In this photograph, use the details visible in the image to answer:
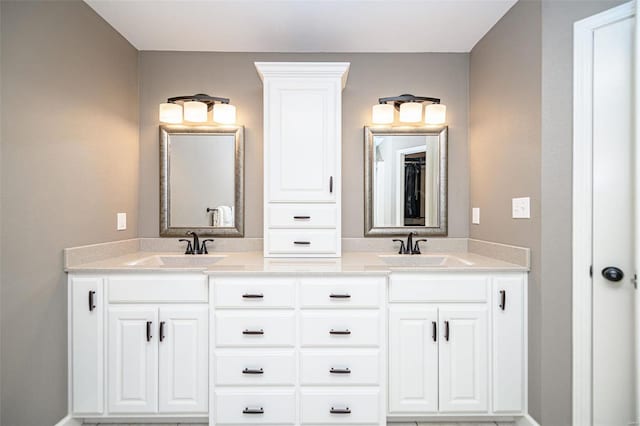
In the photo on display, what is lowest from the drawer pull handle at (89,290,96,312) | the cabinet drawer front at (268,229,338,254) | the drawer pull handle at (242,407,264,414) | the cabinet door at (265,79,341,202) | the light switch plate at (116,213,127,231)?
the drawer pull handle at (242,407,264,414)

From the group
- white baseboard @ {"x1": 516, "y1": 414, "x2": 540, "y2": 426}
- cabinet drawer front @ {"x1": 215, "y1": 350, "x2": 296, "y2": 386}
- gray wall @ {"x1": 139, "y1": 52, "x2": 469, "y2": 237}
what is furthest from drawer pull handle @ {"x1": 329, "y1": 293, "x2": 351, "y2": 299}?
white baseboard @ {"x1": 516, "y1": 414, "x2": 540, "y2": 426}

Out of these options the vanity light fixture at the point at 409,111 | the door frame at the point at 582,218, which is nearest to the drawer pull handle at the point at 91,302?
the vanity light fixture at the point at 409,111

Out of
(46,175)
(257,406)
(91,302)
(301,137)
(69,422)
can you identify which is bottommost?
(69,422)

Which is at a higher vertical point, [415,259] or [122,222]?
[122,222]

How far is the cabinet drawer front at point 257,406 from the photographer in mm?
1911

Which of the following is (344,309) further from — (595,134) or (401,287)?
(595,134)

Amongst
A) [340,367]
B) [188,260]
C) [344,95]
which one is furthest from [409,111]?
[188,260]

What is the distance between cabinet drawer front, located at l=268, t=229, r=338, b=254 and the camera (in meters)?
2.39

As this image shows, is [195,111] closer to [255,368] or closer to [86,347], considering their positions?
[86,347]

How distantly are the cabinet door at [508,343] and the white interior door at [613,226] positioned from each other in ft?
1.08

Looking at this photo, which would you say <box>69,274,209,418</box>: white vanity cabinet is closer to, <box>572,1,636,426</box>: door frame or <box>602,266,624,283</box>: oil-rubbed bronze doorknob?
<box>572,1,636,426</box>: door frame

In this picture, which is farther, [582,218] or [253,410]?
[253,410]

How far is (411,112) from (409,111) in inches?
0.6

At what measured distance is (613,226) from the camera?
5.64 ft
